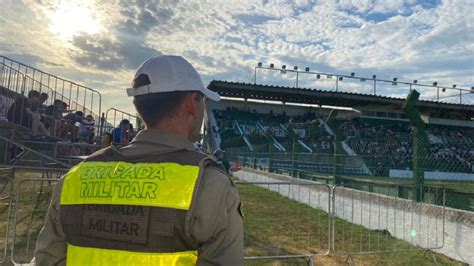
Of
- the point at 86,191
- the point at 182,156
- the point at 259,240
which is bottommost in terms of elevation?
the point at 259,240

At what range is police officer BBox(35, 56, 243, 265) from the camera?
52.1 inches

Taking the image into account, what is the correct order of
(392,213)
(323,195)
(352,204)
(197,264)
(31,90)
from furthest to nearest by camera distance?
(31,90) → (323,195) → (352,204) → (392,213) → (197,264)

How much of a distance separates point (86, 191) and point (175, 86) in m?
0.50

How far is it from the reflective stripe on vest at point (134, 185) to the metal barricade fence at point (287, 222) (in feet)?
11.9

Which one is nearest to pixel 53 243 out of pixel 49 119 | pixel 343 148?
pixel 343 148

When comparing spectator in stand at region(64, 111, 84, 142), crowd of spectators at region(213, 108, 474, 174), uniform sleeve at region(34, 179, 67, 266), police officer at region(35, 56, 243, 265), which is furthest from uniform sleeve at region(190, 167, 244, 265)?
spectator in stand at region(64, 111, 84, 142)

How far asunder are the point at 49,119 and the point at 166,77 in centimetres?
1027

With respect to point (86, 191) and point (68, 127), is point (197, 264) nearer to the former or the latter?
point (86, 191)

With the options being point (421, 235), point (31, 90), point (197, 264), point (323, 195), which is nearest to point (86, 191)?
point (197, 264)

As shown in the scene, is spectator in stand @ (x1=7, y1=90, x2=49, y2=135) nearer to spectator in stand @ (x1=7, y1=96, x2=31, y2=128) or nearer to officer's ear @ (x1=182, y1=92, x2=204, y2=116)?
spectator in stand @ (x1=7, y1=96, x2=31, y2=128)

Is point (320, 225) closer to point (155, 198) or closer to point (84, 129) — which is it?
point (155, 198)

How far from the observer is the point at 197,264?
1.33 m

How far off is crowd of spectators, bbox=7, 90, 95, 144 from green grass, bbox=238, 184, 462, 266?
5.42 meters

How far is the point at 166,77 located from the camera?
4.93 feet
